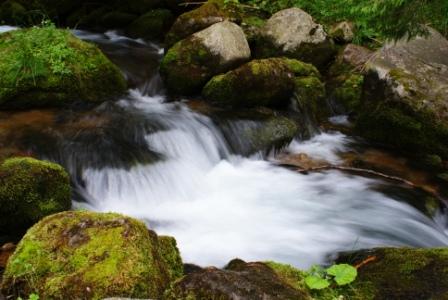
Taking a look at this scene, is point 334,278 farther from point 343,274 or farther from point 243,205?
point 243,205

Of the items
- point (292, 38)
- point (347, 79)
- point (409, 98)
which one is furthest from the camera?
point (292, 38)

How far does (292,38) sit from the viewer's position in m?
10.3

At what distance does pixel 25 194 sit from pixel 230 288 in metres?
2.67

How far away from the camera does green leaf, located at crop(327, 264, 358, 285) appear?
9.62 ft

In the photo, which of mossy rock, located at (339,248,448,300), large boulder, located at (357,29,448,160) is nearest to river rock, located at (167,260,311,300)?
mossy rock, located at (339,248,448,300)

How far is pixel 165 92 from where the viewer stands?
893 centimetres

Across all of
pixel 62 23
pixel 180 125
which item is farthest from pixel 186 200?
pixel 62 23

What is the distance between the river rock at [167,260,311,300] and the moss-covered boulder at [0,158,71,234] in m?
2.36

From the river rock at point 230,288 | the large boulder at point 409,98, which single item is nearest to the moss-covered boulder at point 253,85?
the large boulder at point 409,98

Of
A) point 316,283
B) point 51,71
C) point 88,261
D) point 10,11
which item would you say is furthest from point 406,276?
point 10,11

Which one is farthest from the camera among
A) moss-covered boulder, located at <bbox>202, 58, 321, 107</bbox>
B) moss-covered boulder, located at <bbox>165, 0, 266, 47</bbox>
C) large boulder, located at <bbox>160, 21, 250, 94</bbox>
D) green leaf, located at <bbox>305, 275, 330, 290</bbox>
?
moss-covered boulder, located at <bbox>165, 0, 266, 47</bbox>

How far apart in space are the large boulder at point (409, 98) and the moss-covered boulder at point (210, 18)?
11.4 ft

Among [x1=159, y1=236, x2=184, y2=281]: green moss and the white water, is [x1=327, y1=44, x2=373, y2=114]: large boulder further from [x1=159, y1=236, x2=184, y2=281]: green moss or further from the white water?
[x1=159, y1=236, x2=184, y2=281]: green moss

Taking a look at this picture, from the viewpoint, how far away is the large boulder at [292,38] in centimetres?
1030
